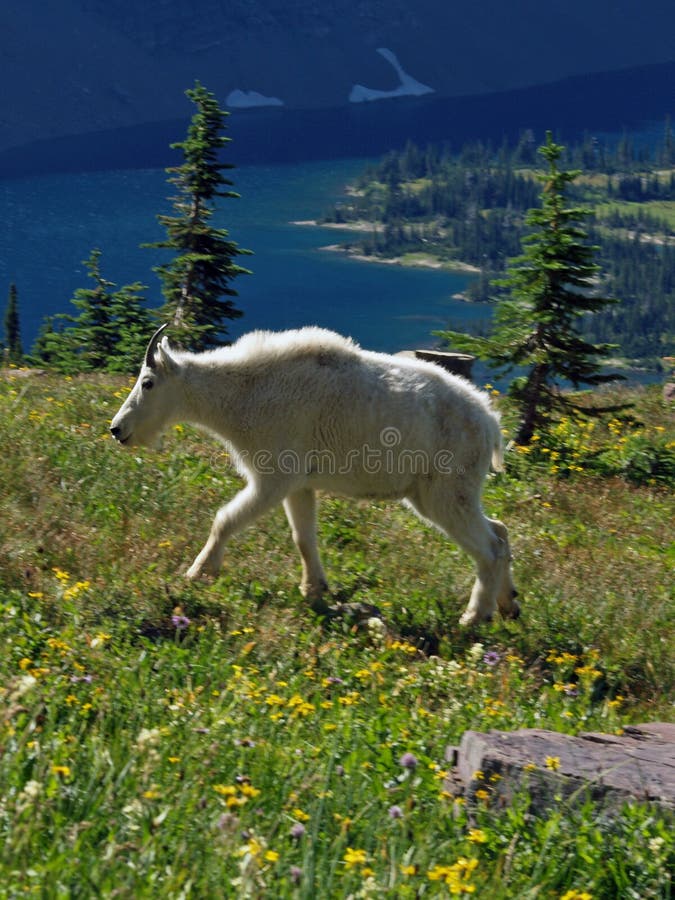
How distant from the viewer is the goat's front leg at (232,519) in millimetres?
7590

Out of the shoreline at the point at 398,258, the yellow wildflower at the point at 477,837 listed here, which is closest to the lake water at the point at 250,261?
the shoreline at the point at 398,258

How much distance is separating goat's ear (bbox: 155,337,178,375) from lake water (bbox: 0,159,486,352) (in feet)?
254

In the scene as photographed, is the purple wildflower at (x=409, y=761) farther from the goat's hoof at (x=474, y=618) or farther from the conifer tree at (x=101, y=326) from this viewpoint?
the conifer tree at (x=101, y=326)

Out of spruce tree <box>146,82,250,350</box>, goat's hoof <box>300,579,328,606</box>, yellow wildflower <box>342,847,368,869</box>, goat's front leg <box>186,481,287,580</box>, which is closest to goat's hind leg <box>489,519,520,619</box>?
goat's hoof <box>300,579,328,606</box>

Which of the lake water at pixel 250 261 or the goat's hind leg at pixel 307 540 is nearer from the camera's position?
the goat's hind leg at pixel 307 540

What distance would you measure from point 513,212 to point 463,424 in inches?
6781

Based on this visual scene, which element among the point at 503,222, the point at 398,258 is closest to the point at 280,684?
the point at 398,258

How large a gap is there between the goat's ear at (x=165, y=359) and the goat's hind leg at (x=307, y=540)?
1198 mm

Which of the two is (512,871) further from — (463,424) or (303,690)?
(463,424)

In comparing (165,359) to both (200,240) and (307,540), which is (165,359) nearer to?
(307,540)

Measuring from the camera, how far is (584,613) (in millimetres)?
7777

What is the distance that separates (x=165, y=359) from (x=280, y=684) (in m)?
3.48

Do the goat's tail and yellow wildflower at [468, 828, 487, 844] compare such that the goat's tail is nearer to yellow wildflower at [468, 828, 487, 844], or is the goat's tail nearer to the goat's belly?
the goat's belly

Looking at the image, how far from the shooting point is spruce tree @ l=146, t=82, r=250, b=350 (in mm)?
25516
